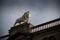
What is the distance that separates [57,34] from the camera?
43.5ft

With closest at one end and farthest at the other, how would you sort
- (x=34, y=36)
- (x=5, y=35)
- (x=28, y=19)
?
(x=34, y=36), (x=28, y=19), (x=5, y=35)

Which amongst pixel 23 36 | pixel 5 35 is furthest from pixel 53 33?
pixel 5 35

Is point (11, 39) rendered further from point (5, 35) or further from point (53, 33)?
point (53, 33)

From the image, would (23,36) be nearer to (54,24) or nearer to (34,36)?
(34,36)

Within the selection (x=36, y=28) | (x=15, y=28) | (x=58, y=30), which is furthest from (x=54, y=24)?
(x=15, y=28)

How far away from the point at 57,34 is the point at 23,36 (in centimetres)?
307

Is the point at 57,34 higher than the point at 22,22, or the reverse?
the point at 22,22

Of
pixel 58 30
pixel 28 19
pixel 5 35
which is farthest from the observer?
pixel 5 35

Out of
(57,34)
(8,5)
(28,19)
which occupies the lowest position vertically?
(57,34)

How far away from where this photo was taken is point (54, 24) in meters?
13.7

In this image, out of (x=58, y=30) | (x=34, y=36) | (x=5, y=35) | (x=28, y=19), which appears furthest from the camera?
(x=5, y=35)

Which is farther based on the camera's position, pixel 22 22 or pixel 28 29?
pixel 22 22

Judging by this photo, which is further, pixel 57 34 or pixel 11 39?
pixel 11 39

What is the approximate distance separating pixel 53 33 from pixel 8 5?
12.7ft
